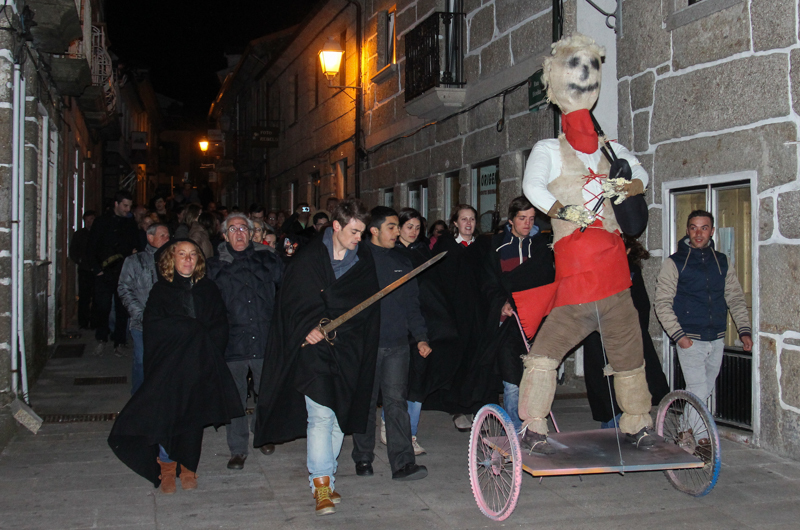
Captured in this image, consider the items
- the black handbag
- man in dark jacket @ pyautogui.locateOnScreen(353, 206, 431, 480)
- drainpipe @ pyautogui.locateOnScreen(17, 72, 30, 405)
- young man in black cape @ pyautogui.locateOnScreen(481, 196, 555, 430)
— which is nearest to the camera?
the black handbag

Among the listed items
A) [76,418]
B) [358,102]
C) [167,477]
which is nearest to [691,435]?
[167,477]

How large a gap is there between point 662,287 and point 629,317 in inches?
70.5

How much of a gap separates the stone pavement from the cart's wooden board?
41 centimetres

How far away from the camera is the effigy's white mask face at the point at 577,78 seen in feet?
16.4

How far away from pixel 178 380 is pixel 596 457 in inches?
108

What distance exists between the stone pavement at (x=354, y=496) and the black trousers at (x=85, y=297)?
661 cm

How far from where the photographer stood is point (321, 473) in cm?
514


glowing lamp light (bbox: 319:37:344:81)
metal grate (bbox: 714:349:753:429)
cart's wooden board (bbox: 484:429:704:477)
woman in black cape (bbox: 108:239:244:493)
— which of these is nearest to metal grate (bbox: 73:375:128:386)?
woman in black cape (bbox: 108:239:244:493)

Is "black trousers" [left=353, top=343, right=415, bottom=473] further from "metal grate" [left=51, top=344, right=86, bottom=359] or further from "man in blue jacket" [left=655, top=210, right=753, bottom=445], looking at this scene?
"metal grate" [left=51, top=344, right=86, bottom=359]

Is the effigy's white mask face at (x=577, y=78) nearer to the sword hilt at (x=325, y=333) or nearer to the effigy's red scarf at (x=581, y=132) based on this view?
the effigy's red scarf at (x=581, y=132)

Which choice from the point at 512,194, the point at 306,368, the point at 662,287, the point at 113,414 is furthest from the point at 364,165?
the point at 306,368

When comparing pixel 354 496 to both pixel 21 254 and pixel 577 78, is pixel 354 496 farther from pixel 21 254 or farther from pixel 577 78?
pixel 21 254

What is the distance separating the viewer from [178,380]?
559 cm

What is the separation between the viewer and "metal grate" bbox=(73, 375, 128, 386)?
30.9 feet
